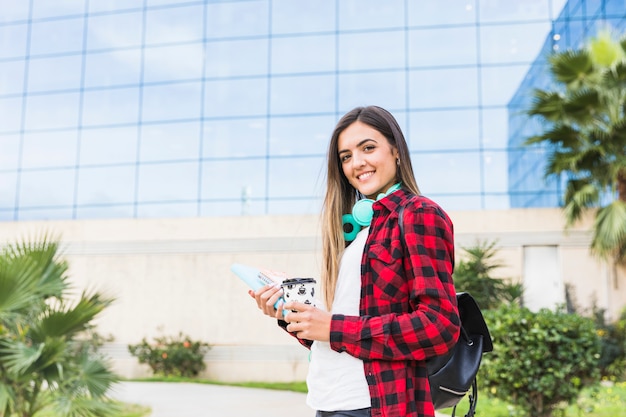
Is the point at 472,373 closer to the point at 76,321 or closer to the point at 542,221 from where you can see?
the point at 76,321

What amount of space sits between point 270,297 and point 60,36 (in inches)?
959

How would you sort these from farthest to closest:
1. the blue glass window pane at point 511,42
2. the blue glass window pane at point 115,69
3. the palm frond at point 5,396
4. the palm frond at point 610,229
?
the blue glass window pane at point 115,69
the blue glass window pane at point 511,42
the palm frond at point 610,229
the palm frond at point 5,396

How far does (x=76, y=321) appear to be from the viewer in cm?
643

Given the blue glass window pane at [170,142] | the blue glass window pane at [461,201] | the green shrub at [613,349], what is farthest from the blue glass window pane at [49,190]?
the green shrub at [613,349]

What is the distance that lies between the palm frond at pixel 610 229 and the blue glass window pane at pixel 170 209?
11.9 meters

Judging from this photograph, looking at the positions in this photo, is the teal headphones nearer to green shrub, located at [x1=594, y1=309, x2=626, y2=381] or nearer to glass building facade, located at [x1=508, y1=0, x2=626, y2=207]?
green shrub, located at [x1=594, y1=309, x2=626, y2=381]

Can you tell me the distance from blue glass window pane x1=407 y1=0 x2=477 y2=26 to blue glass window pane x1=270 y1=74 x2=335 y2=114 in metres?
3.23

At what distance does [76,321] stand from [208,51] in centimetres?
1733

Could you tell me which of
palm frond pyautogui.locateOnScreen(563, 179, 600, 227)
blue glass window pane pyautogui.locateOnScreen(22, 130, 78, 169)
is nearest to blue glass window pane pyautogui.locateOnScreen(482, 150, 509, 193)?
palm frond pyautogui.locateOnScreen(563, 179, 600, 227)

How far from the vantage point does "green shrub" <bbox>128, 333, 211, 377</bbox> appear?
15734mm

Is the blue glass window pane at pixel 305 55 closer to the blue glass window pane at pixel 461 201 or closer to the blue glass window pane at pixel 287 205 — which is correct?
the blue glass window pane at pixel 287 205

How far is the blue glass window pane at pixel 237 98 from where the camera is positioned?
2178 cm

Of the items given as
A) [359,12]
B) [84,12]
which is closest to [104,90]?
[84,12]

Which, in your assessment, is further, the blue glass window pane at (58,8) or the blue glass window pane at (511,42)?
the blue glass window pane at (58,8)
